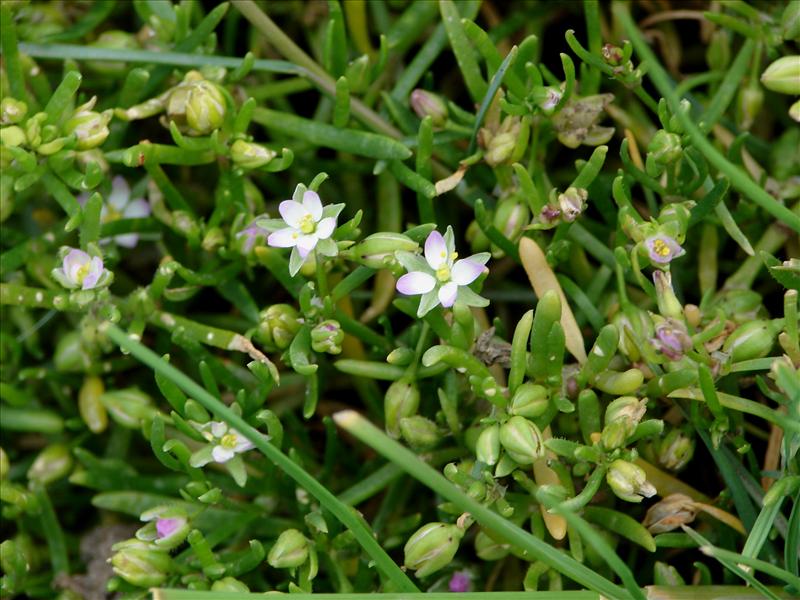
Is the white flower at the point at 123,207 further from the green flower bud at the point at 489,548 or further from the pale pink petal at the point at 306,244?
the green flower bud at the point at 489,548

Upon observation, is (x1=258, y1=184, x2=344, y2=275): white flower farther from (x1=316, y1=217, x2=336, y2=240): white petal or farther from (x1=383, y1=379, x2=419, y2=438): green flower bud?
(x1=383, y1=379, x2=419, y2=438): green flower bud

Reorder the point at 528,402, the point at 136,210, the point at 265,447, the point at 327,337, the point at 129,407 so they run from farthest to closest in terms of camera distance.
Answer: the point at 136,210
the point at 129,407
the point at 327,337
the point at 528,402
the point at 265,447

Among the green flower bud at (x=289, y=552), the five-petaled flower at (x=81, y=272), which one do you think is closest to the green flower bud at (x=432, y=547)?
the green flower bud at (x=289, y=552)

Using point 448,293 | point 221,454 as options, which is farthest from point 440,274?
point 221,454

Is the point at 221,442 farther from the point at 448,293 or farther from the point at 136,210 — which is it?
the point at 136,210

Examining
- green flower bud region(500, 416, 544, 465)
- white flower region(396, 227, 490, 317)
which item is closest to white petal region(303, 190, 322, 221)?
white flower region(396, 227, 490, 317)

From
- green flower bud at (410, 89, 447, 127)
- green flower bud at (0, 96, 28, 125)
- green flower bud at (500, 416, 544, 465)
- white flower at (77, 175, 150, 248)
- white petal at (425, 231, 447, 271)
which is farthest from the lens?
white flower at (77, 175, 150, 248)
